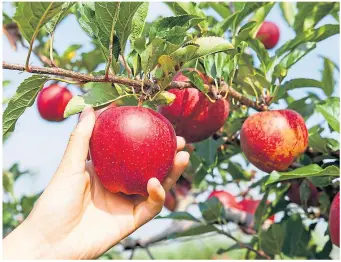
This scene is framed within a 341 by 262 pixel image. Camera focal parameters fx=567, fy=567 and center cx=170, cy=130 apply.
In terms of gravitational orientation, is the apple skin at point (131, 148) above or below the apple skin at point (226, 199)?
above

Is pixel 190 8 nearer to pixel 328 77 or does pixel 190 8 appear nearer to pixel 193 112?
pixel 193 112

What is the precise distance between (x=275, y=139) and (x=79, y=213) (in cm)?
66

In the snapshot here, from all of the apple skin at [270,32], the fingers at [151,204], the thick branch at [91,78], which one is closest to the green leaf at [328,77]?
the apple skin at [270,32]

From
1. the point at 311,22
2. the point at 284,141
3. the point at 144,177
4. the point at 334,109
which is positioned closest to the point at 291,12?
the point at 311,22

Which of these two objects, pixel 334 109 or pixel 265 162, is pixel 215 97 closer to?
pixel 265 162

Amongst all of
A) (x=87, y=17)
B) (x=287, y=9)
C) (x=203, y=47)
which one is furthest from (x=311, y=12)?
(x=87, y=17)

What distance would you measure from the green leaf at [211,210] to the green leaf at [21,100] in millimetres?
1169

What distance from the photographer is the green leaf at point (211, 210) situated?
2.31m

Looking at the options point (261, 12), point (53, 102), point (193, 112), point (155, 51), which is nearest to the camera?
point (155, 51)

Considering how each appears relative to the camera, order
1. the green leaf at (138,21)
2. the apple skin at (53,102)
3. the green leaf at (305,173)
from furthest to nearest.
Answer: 1. the apple skin at (53,102)
2. the green leaf at (305,173)
3. the green leaf at (138,21)

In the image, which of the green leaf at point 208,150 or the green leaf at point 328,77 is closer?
the green leaf at point 208,150

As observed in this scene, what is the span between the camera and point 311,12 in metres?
2.00

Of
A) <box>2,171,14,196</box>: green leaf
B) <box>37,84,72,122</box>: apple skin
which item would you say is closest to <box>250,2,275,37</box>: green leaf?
<box>37,84,72,122</box>: apple skin

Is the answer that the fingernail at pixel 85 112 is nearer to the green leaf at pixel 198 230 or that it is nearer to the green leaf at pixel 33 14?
the green leaf at pixel 33 14
